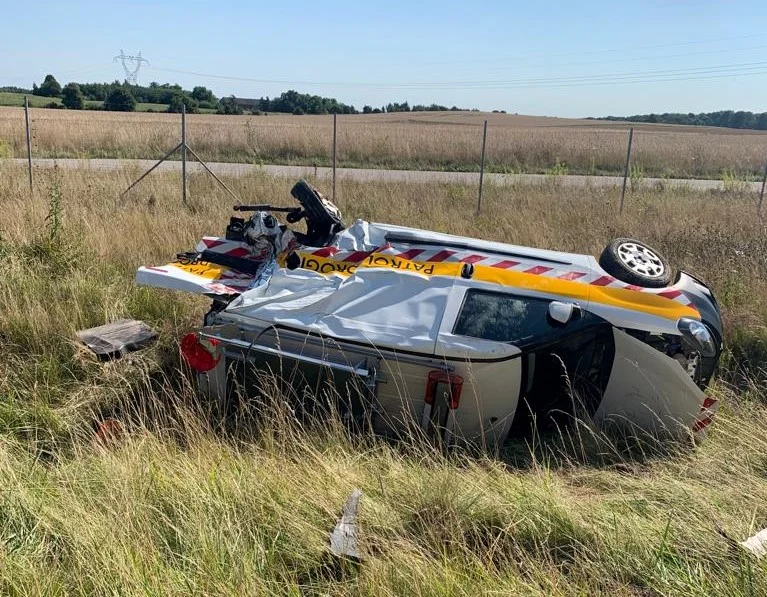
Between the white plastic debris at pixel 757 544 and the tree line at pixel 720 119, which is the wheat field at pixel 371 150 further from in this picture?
the tree line at pixel 720 119

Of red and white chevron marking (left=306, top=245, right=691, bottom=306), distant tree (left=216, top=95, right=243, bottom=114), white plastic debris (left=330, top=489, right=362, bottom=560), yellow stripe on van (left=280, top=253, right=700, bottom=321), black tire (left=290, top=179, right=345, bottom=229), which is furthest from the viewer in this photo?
distant tree (left=216, top=95, right=243, bottom=114)

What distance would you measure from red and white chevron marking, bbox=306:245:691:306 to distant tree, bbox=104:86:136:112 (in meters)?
59.4

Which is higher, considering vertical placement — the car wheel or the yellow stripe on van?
the car wheel

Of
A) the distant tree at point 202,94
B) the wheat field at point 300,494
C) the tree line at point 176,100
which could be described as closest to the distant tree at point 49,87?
the tree line at point 176,100

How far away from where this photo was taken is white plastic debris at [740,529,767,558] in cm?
264

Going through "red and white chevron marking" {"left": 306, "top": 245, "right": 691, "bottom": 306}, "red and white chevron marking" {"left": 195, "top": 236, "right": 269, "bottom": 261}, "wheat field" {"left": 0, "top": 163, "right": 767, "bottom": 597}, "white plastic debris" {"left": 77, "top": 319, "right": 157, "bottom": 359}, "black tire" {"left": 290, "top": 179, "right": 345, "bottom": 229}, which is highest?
"black tire" {"left": 290, "top": 179, "right": 345, "bottom": 229}

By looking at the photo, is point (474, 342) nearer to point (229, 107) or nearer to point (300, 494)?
point (300, 494)

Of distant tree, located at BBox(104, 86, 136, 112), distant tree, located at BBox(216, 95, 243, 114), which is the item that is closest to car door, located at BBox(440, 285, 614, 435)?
distant tree, located at BBox(104, 86, 136, 112)

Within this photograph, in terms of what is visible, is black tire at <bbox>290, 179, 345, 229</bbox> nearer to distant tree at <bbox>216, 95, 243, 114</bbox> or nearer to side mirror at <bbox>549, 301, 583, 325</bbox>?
side mirror at <bbox>549, 301, 583, 325</bbox>

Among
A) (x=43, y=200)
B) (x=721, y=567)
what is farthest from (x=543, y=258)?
(x=43, y=200)

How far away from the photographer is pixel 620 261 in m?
4.29

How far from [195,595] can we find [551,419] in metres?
2.37

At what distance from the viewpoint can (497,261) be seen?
4.23 m

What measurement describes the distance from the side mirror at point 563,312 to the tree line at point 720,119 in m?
78.0
